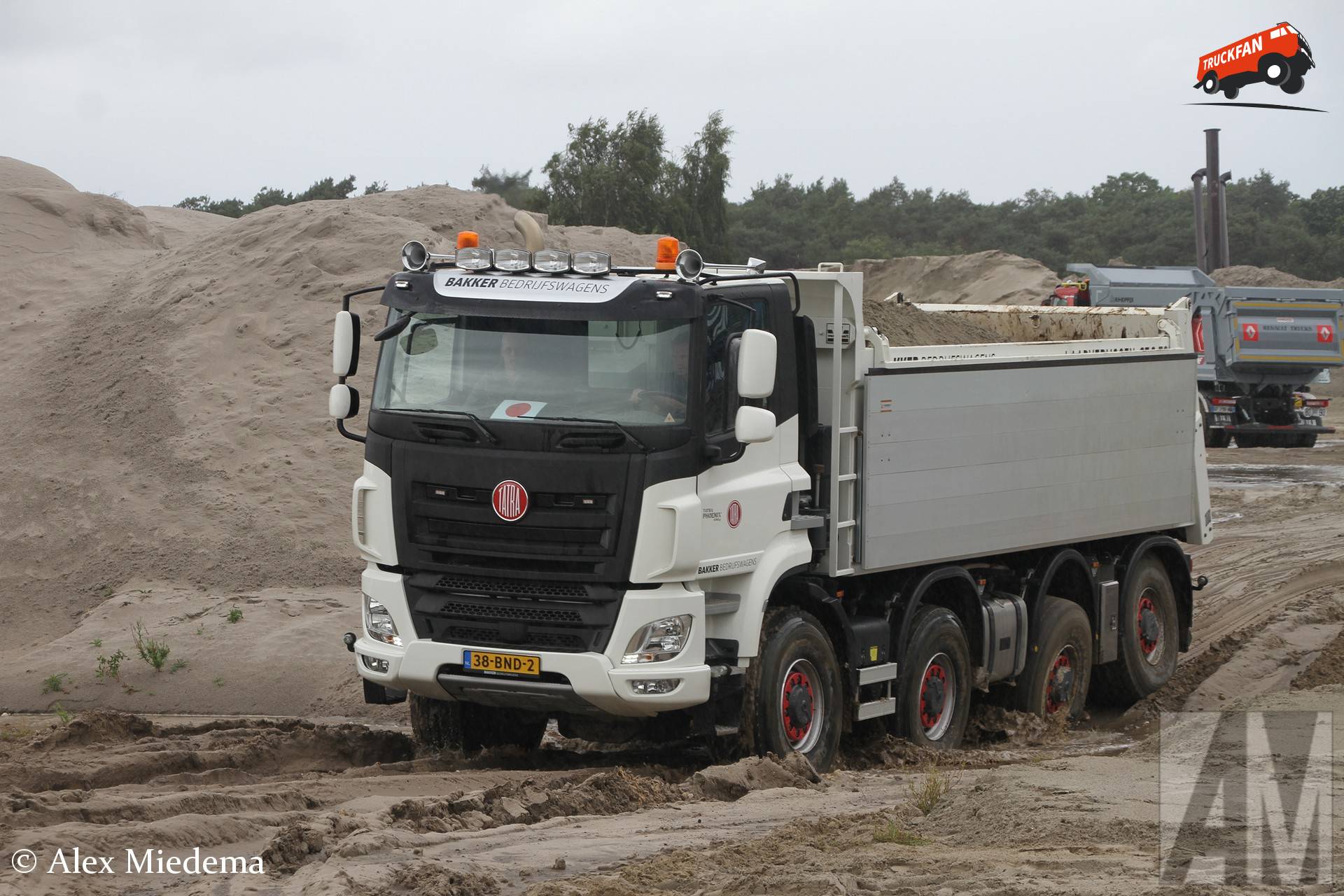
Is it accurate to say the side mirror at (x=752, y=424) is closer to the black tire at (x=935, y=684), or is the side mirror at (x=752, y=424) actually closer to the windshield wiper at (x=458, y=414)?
the windshield wiper at (x=458, y=414)

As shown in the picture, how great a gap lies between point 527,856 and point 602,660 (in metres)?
1.76

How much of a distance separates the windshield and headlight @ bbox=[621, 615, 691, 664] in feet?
3.65

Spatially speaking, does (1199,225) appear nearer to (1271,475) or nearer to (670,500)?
(1271,475)

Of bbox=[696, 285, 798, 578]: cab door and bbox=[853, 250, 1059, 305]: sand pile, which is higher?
bbox=[853, 250, 1059, 305]: sand pile

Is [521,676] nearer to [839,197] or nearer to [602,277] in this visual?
[602,277]

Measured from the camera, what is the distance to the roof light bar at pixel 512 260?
8.71 meters

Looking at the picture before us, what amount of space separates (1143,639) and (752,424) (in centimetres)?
610

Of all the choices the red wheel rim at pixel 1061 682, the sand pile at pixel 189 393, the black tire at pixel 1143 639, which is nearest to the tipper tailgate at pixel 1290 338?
the sand pile at pixel 189 393

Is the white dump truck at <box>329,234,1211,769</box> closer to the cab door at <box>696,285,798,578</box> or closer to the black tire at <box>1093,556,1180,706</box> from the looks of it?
the cab door at <box>696,285,798,578</box>

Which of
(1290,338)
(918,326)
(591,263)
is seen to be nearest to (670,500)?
(591,263)

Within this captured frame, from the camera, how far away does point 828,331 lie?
9492 millimetres

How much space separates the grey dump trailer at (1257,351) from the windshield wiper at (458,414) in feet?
72.8

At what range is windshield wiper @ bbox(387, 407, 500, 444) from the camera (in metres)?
8.19

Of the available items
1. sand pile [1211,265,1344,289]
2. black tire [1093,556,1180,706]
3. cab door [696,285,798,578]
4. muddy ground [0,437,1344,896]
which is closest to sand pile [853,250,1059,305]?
sand pile [1211,265,1344,289]
